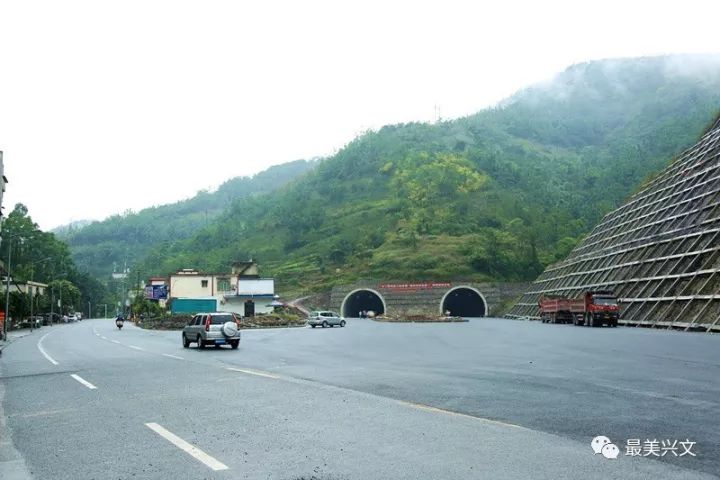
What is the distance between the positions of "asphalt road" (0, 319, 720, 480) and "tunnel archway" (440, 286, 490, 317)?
80869mm

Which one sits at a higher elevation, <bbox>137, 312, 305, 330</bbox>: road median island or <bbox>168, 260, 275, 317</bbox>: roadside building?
<bbox>168, 260, 275, 317</bbox>: roadside building

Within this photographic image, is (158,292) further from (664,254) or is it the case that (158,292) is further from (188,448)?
(188,448)

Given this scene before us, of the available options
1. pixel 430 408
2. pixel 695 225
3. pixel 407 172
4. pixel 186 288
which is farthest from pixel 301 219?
pixel 430 408

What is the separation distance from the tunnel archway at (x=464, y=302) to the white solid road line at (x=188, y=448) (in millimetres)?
92299

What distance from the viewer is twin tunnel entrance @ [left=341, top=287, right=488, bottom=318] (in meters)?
105

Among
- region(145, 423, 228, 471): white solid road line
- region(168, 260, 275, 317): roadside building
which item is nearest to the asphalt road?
region(145, 423, 228, 471): white solid road line

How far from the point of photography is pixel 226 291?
3728 inches

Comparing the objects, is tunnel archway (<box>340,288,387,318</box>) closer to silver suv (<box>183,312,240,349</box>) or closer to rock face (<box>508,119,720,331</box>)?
rock face (<box>508,119,720,331</box>)

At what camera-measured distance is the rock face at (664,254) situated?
45438 mm

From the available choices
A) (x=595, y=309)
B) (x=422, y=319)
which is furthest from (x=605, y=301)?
(x=422, y=319)

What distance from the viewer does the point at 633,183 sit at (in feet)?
552

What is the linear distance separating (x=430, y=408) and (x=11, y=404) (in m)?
8.77

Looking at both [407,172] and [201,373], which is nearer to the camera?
[201,373]

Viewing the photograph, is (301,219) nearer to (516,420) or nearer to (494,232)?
(494,232)
